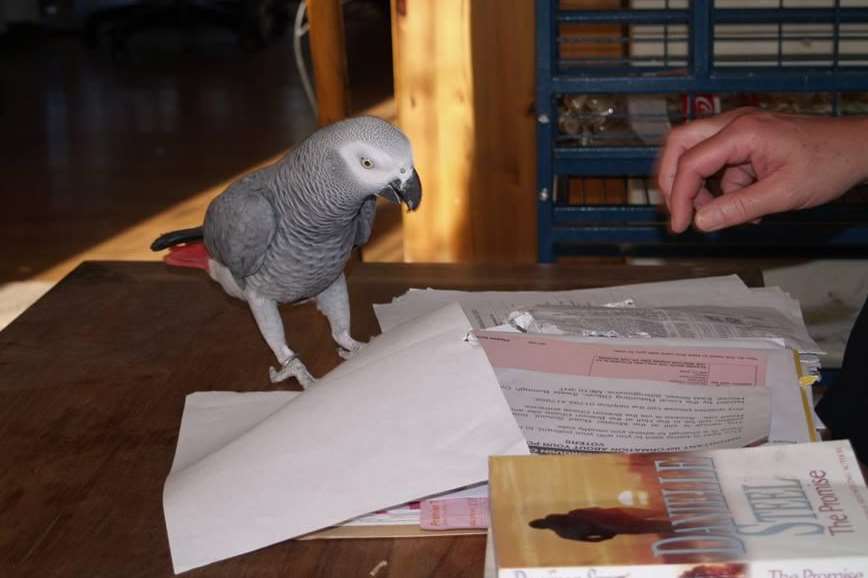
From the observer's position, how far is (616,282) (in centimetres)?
101

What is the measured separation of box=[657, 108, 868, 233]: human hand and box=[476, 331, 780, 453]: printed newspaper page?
102 mm

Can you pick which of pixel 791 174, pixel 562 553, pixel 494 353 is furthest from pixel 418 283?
pixel 562 553

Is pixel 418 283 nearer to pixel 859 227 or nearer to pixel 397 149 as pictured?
pixel 397 149

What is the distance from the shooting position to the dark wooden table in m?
0.62

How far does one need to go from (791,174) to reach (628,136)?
2.12 feet

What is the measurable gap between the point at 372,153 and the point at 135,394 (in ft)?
0.88

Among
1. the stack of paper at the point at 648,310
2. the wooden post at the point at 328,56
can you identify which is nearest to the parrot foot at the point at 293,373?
the stack of paper at the point at 648,310

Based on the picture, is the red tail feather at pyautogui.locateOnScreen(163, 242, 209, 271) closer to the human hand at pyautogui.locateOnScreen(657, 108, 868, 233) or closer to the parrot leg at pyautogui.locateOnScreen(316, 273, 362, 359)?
the parrot leg at pyautogui.locateOnScreen(316, 273, 362, 359)

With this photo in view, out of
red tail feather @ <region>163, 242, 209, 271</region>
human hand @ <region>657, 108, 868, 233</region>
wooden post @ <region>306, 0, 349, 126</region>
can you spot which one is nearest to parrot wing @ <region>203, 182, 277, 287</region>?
red tail feather @ <region>163, 242, 209, 271</region>

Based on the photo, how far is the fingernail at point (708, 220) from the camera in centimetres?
74

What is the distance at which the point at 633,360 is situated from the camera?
0.73 meters

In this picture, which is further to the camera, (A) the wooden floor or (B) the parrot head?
(A) the wooden floor

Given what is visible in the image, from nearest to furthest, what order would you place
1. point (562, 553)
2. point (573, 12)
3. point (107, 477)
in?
point (562, 553), point (107, 477), point (573, 12)

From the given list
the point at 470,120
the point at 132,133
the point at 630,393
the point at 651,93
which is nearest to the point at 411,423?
the point at 630,393
